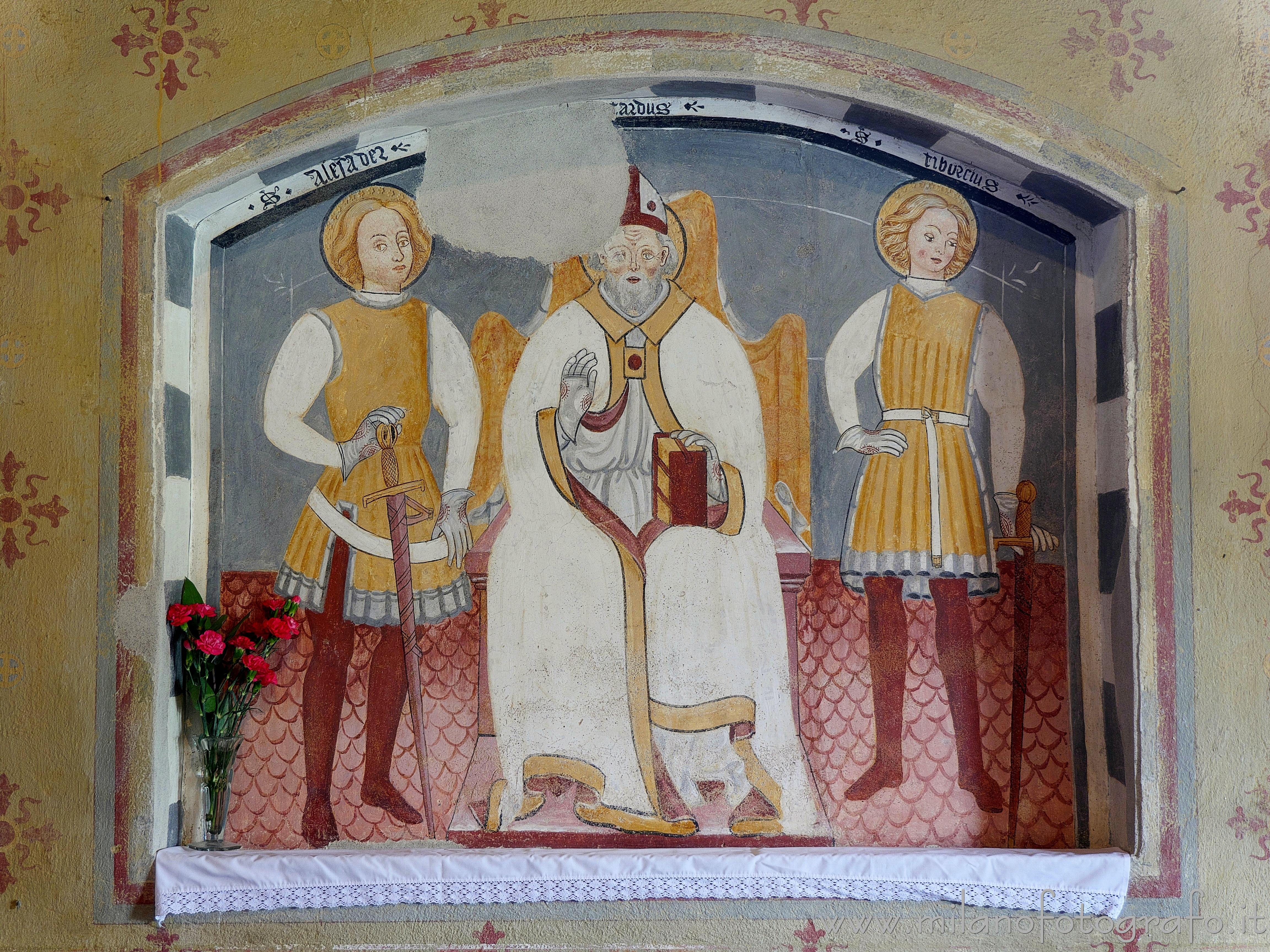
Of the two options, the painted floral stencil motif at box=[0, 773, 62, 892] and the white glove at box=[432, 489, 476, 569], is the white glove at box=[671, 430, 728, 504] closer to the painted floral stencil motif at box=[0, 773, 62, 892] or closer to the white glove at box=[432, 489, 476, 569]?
the white glove at box=[432, 489, 476, 569]

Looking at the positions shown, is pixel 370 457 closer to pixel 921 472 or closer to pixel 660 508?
pixel 660 508

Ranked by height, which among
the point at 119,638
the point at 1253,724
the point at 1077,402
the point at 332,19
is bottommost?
the point at 1253,724

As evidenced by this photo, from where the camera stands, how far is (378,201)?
12.6ft

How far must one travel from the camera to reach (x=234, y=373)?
→ 381cm

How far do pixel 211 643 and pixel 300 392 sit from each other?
3.16 ft

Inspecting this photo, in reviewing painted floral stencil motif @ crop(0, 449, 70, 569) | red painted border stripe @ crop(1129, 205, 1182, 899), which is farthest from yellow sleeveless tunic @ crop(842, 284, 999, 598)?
painted floral stencil motif @ crop(0, 449, 70, 569)

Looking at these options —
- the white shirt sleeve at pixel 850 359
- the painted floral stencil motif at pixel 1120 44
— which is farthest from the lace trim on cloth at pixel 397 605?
the painted floral stencil motif at pixel 1120 44

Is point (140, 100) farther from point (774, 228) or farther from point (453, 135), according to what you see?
point (774, 228)

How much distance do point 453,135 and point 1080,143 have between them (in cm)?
225

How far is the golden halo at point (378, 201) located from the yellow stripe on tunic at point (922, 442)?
1743 millimetres

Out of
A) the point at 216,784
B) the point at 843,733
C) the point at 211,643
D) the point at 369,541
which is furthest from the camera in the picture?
the point at 369,541

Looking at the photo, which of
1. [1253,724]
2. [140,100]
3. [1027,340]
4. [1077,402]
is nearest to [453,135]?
[140,100]

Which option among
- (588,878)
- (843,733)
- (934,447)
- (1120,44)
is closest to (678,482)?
(934,447)

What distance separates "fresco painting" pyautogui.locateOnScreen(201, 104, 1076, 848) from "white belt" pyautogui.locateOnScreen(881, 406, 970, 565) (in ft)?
0.04
